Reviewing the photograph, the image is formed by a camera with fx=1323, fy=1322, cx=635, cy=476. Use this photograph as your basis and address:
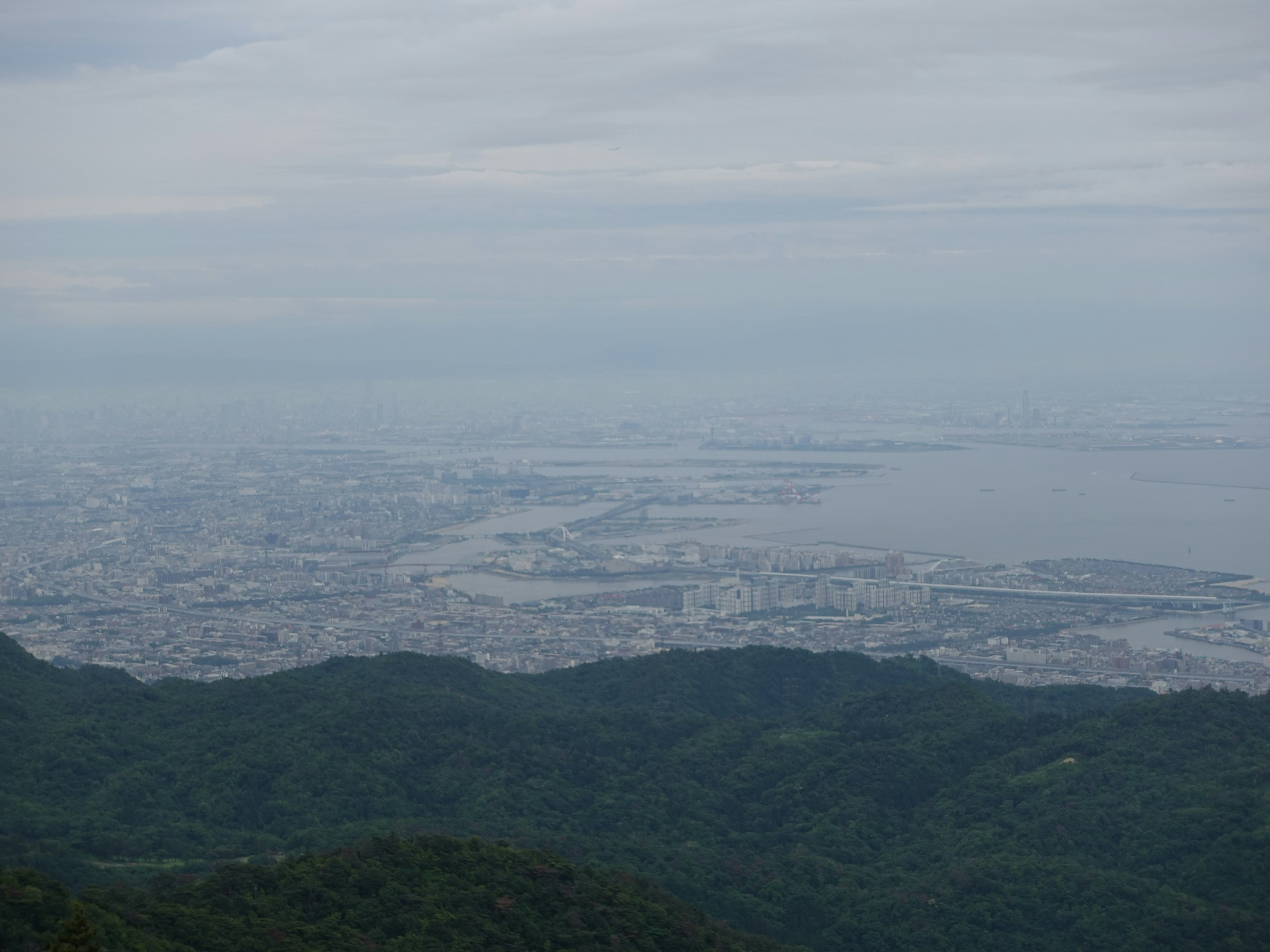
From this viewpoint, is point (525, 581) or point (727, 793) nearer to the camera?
point (727, 793)

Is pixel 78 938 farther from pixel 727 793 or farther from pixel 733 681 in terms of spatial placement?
pixel 733 681

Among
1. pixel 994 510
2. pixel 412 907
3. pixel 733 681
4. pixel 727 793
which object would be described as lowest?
pixel 727 793

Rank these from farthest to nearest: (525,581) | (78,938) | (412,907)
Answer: (525,581) < (412,907) < (78,938)

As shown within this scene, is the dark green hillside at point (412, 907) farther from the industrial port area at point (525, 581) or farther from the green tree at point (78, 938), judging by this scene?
the industrial port area at point (525, 581)

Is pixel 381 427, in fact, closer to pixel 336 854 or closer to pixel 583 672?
pixel 583 672

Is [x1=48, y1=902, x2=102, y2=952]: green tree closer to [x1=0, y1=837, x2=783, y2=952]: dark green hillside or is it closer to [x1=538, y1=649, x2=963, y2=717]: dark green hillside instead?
[x1=0, y1=837, x2=783, y2=952]: dark green hillside

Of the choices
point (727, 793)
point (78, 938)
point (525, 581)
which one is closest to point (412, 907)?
point (78, 938)

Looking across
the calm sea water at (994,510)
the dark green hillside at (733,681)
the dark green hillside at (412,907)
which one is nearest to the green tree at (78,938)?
the dark green hillside at (412,907)
